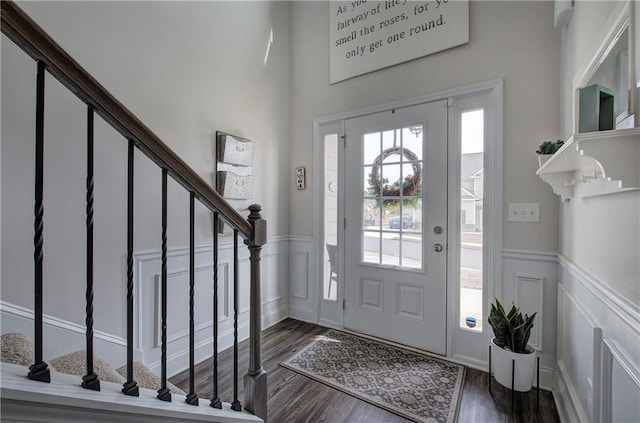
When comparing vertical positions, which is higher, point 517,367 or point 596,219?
point 596,219

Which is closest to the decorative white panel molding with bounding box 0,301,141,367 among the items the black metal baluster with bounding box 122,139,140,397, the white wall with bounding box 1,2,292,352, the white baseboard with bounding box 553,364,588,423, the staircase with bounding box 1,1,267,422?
the white wall with bounding box 1,2,292,352

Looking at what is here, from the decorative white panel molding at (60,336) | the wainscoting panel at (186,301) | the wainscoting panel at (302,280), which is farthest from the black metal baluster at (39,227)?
the wainscoting panel at (302,280)

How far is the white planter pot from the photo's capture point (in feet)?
5.56

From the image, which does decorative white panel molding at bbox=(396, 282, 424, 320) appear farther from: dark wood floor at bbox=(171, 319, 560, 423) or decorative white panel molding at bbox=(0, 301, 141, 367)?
decorative white panel molding at bbox=(0, 301, 141, 367)

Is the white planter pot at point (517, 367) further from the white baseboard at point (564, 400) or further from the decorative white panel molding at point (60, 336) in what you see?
the decorative white panel molding at point (60, 336)

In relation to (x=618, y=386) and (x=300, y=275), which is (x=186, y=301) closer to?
(x=300, y=275)

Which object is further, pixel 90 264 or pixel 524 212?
pixel 524 212

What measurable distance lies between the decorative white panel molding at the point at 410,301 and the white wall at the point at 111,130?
155 centimetres

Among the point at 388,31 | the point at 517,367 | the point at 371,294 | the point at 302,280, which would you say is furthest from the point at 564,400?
the point at 388,31

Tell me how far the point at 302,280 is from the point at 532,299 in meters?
1.94

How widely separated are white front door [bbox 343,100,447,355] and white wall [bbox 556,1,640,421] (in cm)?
76

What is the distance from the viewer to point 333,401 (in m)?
1.82

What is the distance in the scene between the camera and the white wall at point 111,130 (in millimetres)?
1433

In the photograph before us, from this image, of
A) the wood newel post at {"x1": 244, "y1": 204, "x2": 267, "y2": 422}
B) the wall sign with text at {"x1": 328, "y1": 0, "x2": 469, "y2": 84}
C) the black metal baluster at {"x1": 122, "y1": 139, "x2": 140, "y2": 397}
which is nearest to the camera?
the black metal baluster at {"x1": 122, "y1": 139, "x2": 140, "y2": 397}
